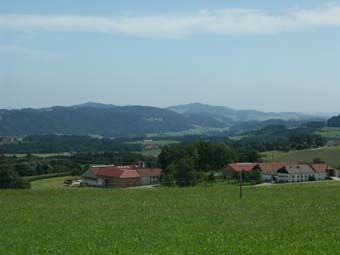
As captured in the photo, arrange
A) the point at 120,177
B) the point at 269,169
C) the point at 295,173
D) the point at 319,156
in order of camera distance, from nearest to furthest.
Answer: the point at 120,177 → the point at 269,169 → the point at 295,173 → the point at 319,156

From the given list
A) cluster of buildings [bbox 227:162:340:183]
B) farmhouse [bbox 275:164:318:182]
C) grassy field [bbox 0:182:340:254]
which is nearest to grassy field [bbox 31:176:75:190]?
cluster of buildings [bbox 227:162:340:183]

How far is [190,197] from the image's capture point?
1203 inches

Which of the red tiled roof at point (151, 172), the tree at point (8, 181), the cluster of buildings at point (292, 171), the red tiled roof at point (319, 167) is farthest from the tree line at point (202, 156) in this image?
the tree at point (8, 181)

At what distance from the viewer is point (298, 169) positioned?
105 m

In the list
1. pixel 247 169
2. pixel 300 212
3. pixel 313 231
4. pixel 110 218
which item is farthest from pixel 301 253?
pixel 247 169

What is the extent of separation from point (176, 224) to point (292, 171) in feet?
283

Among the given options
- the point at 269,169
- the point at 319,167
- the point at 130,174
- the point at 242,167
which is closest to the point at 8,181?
the point at 130,174

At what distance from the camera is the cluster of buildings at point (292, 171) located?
9712cm

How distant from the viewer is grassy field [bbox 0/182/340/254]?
16250mm

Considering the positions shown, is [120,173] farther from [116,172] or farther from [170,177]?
[170,177]

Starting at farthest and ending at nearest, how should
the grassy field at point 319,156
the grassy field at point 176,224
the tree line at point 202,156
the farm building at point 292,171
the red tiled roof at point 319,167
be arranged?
the grassy field at point 319,156, the red tiled roof at point 319,167, the farm building at point 292,171, the tree line at point 202,156, the grassy field at point 176,224

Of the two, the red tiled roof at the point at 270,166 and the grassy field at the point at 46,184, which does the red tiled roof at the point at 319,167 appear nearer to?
the red tiled roof at the point at 270,166

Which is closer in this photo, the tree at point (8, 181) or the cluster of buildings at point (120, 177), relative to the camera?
the tree at point (8, 181)

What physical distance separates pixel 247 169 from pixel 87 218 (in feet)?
239
